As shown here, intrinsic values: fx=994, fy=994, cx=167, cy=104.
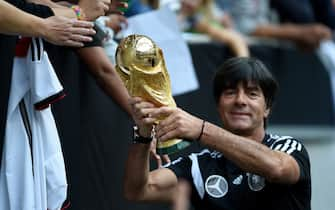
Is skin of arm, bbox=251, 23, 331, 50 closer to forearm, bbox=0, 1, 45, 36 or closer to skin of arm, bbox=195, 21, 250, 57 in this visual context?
skin of arm, bbox=195, 21, 250, 57

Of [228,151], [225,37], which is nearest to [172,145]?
[228,151]

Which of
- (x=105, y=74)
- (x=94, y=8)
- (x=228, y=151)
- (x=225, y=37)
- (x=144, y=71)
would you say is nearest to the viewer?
(x=144, y=71)

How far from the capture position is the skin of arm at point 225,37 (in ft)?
27.3

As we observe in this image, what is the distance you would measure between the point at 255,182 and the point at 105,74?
1.14 metres

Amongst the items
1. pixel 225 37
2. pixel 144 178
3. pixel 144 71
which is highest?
pixel 144 71

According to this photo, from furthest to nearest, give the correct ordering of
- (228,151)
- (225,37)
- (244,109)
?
(225,37), (244,109), (228,151)

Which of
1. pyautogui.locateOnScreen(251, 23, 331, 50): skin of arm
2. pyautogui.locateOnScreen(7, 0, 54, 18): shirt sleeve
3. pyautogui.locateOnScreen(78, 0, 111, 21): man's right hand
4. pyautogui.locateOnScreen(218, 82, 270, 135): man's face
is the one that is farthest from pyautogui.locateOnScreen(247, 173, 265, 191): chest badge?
pyautogui.locateOnScreen(251, 23, 331, 50): skin of arm

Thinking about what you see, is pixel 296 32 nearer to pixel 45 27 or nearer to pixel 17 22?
pixel 45 27

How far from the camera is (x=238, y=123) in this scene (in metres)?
4.33

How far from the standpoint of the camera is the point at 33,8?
13.1 feet

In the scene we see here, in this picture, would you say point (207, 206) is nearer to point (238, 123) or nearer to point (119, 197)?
point (238, 123)

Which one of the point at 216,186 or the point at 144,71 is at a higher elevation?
the point at 144,71

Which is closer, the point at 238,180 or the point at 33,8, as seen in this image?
the point at 33,8

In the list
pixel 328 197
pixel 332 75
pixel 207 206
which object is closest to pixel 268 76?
pixel 207 206
